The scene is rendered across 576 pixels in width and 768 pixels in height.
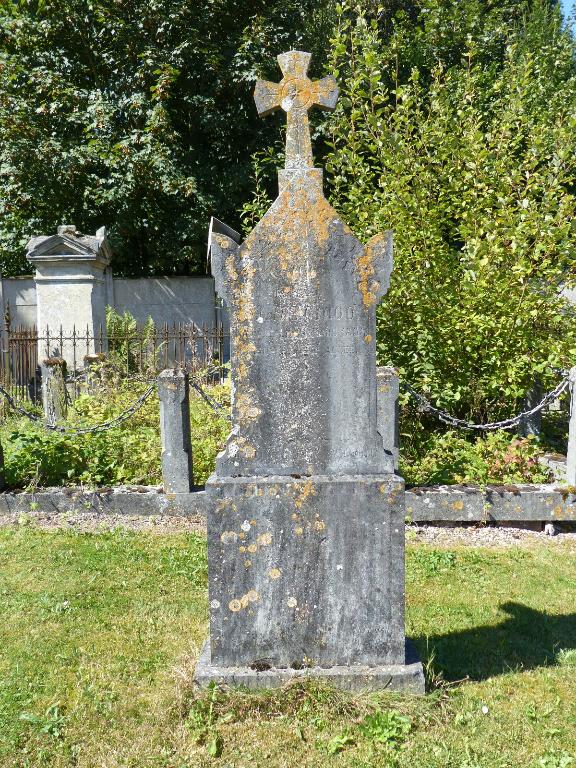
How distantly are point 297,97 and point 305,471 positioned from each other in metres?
2.03

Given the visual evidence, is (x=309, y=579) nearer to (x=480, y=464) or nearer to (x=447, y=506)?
(x=447, y=506)

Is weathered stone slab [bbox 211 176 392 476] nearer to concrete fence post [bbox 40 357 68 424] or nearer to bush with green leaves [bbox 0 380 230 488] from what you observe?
bush with green leaves [bbox 0 380 230 488]

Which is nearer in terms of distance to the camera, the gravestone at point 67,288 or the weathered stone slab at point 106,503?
the weathered stone slab at point 106,503

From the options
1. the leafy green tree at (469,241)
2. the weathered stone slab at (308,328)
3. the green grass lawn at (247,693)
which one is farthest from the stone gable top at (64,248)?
the weathered stone slab at (308,328)

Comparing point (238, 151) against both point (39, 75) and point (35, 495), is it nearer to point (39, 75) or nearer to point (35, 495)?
point (39, 75)

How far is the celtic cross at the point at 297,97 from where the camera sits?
133 inches

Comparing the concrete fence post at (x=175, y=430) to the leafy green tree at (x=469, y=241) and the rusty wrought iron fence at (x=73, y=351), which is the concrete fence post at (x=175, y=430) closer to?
the leafy green tree at (x=469, y=241)

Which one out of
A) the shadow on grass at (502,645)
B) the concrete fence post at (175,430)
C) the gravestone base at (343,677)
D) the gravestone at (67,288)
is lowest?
the shadow on grass at (502,645)

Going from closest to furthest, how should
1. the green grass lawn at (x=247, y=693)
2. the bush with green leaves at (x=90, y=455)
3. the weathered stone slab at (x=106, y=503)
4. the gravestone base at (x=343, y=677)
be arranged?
the green grass lawn at (x=247, y=693) < the gravestone base at (x=343, y=677) < the weathered stone slab at (x=106, y=503) < the bush with green leaves at (x=90, y=455)

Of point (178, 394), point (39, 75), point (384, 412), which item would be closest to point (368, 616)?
point (384, 412)

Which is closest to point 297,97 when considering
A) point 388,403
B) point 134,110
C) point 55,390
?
point 388,403

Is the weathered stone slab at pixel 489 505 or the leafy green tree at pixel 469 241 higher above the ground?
the leafy green tree at pixel 469 241

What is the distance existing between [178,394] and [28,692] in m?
3.48

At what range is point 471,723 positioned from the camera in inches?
123
